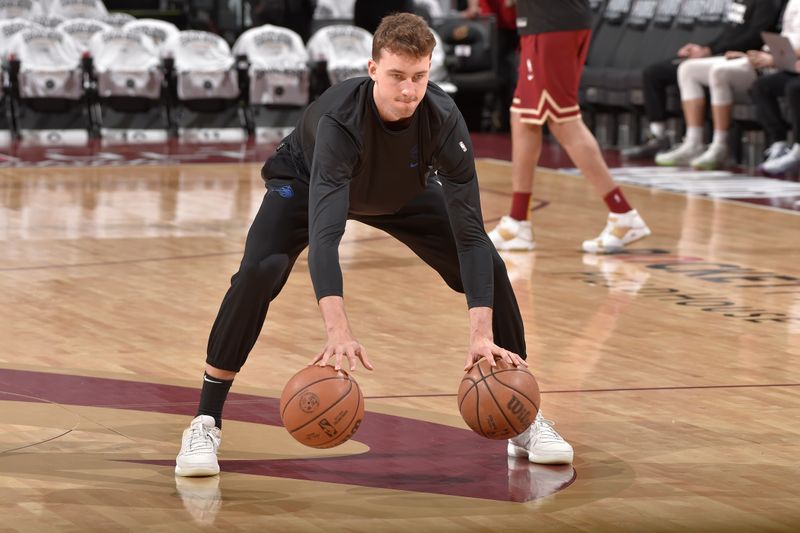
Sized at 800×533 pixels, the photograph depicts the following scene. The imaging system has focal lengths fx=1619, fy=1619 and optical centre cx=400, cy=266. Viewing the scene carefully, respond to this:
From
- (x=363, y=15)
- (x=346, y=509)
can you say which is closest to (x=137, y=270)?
(x=346, y=509)

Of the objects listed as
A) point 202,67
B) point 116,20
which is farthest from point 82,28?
point 202,67

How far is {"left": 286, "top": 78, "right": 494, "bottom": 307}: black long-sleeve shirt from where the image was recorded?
12.8 ft

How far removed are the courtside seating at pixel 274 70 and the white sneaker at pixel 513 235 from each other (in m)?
7.41

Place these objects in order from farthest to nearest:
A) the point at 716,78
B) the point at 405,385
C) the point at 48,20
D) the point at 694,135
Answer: the point at 48,20, the point at 694,135, the point at 716,78, the point at 405,385

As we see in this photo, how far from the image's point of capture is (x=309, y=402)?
3836 mm

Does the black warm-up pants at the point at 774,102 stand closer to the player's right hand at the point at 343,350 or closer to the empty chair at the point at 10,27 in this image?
the empty chair at the point at 10,27

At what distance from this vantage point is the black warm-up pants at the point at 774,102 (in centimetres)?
1156

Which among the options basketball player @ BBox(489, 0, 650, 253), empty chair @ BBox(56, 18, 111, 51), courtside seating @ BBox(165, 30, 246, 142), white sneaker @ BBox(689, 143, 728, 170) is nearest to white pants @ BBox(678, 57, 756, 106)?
white sneaker @ BBox(689, 143, 728, 170)

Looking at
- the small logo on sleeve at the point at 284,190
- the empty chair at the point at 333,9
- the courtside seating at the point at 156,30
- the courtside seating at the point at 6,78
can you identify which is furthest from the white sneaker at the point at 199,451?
the empty chair at the point at 333,9

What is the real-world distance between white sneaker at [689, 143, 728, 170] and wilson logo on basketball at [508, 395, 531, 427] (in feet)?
28.9

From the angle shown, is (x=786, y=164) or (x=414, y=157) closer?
(x=414, y=157)

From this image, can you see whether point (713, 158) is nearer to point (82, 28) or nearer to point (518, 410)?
point (82, 28)

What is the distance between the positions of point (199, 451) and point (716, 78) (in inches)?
351

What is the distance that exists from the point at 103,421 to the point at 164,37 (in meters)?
11.4
